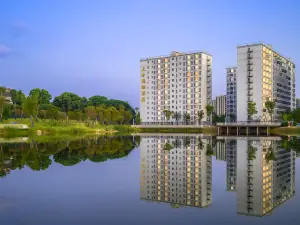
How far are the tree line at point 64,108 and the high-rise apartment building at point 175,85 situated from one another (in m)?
11.4

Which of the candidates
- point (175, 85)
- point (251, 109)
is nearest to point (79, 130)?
point (251, 109)

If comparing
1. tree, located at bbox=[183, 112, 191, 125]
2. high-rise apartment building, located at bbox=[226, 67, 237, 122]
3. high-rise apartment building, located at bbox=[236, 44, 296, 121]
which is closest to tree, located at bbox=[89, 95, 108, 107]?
tree, located at bbox=[183, 112, 191, 125]

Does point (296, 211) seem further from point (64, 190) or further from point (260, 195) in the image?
point (64, 190)

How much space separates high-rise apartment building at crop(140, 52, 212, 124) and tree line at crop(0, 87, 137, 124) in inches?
449

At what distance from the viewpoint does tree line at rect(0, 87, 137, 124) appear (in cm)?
8081

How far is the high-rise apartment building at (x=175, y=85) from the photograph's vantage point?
134m

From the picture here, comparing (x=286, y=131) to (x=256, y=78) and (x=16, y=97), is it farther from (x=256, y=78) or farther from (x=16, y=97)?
(x=16, y=97)

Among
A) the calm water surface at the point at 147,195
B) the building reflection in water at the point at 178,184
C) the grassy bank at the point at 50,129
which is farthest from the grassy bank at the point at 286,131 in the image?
the building reflection in water at the point at 178,184

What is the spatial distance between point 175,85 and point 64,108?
48.4 metres

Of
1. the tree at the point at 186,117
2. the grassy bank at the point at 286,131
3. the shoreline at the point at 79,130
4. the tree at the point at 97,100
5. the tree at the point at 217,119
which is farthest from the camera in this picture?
the tree at the point at 97,100

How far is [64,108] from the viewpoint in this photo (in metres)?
148

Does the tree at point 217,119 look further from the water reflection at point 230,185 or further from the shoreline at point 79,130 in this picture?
the water reflection at point 230,185

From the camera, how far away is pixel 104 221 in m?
8.85

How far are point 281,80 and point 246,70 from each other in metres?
24.2
